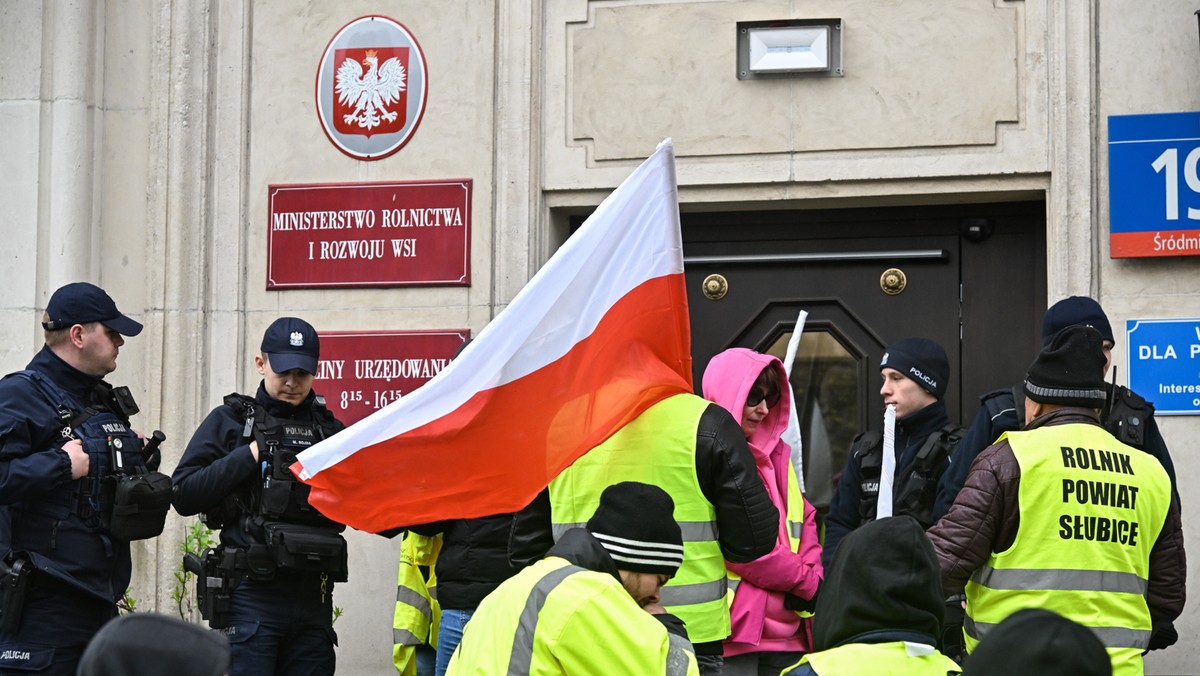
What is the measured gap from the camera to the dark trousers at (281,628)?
657 centimetres

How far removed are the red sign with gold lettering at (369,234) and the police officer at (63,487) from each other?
83.9 inches

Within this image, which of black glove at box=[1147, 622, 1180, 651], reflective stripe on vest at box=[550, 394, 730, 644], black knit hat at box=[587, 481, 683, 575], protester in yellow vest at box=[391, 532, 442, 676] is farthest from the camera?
protester in yellow vest at box=[391, 532, 442, 676]

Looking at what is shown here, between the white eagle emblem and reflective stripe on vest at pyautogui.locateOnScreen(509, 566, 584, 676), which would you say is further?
the white eagle emblem

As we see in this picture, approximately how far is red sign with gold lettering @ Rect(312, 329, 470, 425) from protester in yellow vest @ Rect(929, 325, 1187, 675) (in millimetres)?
3694

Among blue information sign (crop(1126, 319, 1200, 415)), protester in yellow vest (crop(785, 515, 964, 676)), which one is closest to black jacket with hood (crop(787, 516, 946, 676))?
protester in yellow vest (crop(785, 515, 964, 676))

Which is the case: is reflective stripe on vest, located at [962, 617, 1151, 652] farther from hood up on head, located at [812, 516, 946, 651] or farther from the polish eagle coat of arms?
the polish eagle coat of arms

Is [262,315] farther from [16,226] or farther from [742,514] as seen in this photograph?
[742,514]

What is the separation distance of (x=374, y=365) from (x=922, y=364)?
3009 millimetres

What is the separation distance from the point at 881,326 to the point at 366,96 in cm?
295

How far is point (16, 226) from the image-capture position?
8.62 m

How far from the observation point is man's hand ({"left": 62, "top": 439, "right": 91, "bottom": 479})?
607 cm

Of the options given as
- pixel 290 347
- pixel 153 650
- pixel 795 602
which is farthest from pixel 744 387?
pixel 153 650

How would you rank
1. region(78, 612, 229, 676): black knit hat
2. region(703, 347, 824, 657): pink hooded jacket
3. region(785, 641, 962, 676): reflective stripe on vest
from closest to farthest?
region(78, 612, 229, 676): black knit hat < region(785, 641, 962, 676): reflective stripe on vest < region(703, 347, 824, 657): pink hooded jacket

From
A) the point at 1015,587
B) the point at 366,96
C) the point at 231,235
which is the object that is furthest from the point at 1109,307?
the point at 231,235
